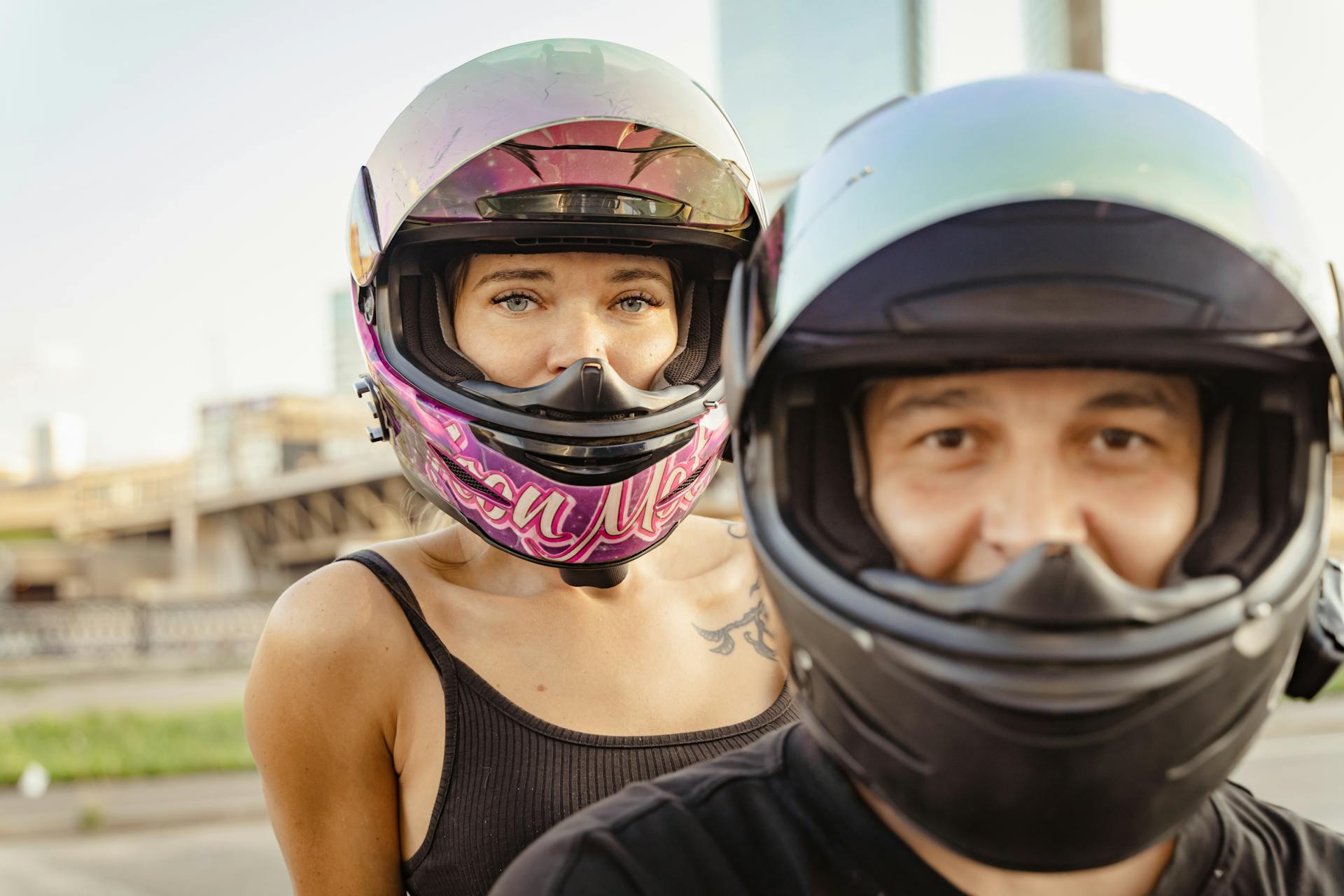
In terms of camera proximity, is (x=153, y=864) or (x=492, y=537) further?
(x=153, y=864)

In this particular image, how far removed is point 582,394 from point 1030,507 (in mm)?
762

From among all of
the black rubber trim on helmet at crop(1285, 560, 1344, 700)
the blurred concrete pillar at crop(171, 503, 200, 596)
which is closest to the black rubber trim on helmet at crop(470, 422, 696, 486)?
the black rubber trim on helmet at crop(1285, 560, 1344, 700)

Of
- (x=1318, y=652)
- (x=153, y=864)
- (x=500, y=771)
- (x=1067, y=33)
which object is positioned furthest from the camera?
(x=153, y=864)

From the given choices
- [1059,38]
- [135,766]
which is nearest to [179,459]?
[135,766]

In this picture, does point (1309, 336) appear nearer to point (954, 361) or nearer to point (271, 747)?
point (954, 361)

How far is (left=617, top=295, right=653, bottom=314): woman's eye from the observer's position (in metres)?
1.76

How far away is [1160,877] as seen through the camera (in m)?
1.08

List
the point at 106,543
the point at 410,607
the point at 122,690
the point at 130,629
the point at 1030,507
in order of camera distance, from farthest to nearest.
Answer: the point at 106,543, the point at 130,629, the point at 122,690, the point at 410,607, the point at 1030,507

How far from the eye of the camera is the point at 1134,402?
1.06m

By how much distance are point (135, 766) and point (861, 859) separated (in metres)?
9.43

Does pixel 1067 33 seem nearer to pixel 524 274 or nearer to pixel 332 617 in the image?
pixel 524 274

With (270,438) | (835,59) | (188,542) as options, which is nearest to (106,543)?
(188,542)

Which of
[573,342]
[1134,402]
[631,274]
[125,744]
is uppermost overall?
[631,274]

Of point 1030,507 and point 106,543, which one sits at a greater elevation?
point 1030,507
